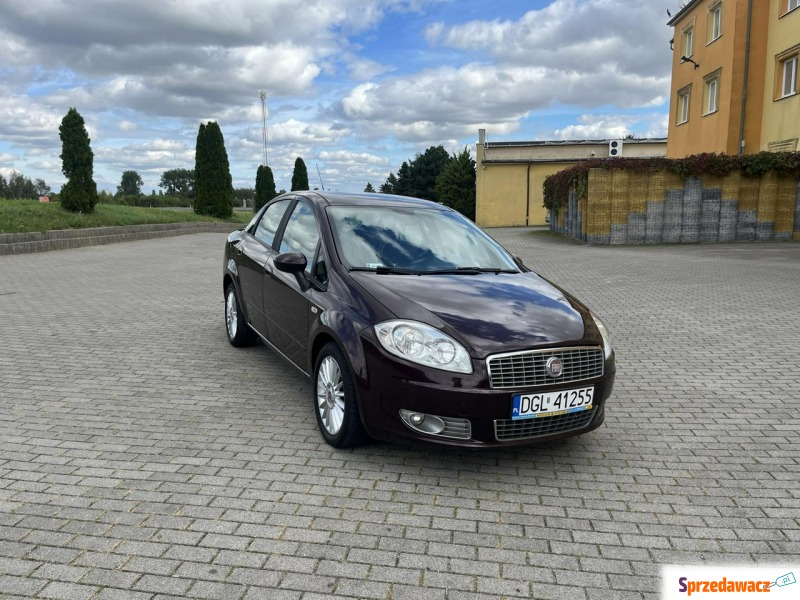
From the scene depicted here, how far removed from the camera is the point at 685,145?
29031 mm

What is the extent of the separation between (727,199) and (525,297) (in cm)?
1835

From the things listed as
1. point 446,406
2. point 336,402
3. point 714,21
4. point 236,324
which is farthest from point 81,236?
point 714,21

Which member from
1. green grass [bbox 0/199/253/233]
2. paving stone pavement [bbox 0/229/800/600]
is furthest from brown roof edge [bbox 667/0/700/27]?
paving stone pavement [bbox 0/229/800/600]

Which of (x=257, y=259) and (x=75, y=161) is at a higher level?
(x=75, y=161)

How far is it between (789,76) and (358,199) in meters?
22.7

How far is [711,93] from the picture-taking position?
26.6m

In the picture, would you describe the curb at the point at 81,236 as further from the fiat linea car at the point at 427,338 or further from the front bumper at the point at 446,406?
the front bumper at the point at 446,406

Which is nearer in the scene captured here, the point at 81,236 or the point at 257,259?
the point at 257,259

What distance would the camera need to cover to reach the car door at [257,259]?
5.65m

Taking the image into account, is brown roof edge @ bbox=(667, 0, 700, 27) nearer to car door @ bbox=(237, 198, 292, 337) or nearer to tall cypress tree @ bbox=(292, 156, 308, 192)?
tall cypress tree @ bbox=(292, 156, 308, 192)

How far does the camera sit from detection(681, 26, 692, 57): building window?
93.7ft

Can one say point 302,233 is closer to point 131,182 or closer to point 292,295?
point 292,295

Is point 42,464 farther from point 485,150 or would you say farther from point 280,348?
point 485,150

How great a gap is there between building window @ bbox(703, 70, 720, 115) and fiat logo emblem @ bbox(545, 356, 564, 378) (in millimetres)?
26007
